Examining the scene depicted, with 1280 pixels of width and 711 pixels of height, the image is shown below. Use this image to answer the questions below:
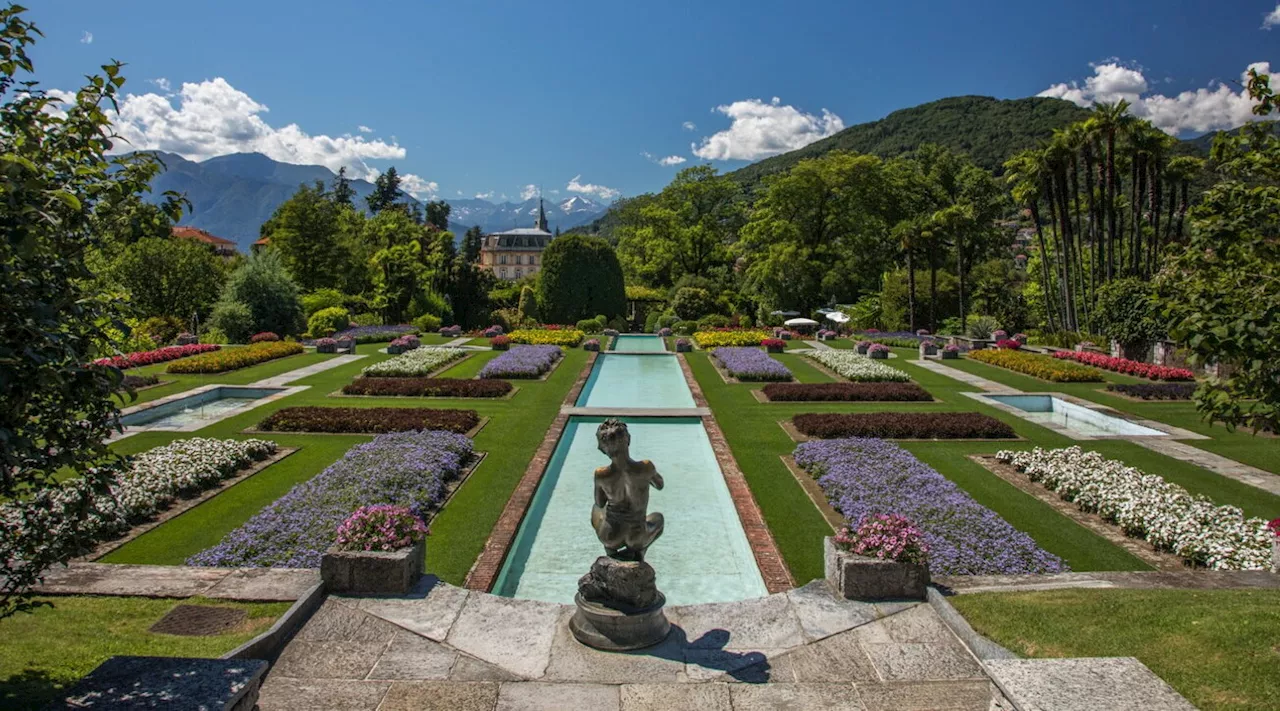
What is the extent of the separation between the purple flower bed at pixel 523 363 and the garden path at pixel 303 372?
5699mm

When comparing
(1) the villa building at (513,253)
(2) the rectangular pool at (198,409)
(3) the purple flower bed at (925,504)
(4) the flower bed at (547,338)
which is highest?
(1) the villa building at (513,253)

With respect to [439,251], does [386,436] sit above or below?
below

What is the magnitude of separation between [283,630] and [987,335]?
3711cm

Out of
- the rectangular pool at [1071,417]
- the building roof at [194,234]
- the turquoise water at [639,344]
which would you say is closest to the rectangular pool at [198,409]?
the turquoise water at [639,344]

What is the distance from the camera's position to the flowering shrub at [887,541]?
26.7 feet

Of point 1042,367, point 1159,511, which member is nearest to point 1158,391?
point 1042,367

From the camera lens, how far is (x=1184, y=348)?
6.47m

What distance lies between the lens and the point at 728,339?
36375mm

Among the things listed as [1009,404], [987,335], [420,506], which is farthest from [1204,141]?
[420,506]

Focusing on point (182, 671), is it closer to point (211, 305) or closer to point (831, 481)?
point (831, 481)

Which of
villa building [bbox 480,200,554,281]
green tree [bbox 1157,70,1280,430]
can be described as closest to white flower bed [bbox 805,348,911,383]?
green tree [bbox 1157,70,1280,430]

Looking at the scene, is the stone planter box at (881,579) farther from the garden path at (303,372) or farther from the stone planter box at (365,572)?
the garden path at (303,372)

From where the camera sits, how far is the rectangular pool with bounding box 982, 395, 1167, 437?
18.7 metres

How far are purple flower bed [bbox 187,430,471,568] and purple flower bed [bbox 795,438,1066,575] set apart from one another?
6.62m
